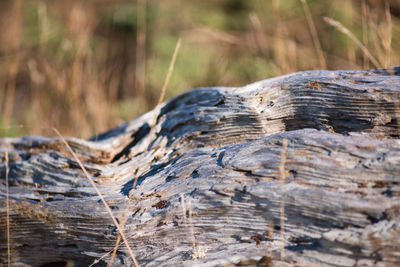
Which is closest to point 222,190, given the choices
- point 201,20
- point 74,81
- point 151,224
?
point 151,224

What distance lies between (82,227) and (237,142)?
0.77m

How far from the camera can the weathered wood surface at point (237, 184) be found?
1.13 meters

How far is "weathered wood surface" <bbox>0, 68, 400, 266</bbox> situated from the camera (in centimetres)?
113

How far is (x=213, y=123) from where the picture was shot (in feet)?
5.24

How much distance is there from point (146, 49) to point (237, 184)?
5653 millimetres

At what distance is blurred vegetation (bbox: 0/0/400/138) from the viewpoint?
3426mm

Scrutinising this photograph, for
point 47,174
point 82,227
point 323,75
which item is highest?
point 323,75

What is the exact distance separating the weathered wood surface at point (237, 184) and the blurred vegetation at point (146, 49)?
3.58ft

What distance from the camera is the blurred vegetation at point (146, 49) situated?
3.43 meters

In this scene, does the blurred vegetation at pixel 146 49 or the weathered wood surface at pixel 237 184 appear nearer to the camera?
the weathered wood surface at pixel 237 184

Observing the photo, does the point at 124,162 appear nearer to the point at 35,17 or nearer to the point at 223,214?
the point at 223,214

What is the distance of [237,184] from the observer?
1.27 metres

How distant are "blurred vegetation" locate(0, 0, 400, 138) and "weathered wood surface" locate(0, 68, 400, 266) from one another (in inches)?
43.0

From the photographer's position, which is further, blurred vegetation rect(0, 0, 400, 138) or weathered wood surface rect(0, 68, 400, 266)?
blurred vegetation rect(0, 0, 400, 138)
